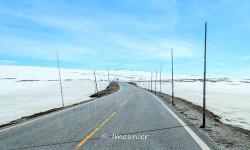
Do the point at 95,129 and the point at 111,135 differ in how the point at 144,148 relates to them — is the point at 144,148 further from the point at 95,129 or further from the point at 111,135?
the point at 95,129

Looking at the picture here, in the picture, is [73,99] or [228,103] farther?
[73,99]

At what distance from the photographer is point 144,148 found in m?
8.20

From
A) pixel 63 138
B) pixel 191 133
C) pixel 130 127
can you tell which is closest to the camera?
pixel 63 138

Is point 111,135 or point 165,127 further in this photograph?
point 165,127

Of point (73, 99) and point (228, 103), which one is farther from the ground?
point (73, 99)

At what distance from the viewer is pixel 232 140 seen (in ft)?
32.2

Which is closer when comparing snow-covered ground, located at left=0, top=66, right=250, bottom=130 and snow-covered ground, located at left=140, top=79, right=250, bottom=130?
snow-covered ground, located at left=140, top=79, right=250, bottom=130

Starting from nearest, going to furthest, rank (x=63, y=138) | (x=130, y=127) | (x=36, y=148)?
1. (x=36, y=148)
2. (x=63, y=138)
3. (x=130, y=127)

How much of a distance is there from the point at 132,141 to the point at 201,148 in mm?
2203

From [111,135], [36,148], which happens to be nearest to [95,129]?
[111,135]

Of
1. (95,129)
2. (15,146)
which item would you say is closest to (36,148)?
(15,146)

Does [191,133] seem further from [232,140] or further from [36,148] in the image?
[36,148]

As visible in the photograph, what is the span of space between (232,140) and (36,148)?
6582 millimetres

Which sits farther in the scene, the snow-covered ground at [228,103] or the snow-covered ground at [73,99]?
the snow-covered ground at [73,99]
